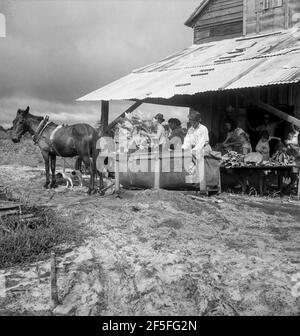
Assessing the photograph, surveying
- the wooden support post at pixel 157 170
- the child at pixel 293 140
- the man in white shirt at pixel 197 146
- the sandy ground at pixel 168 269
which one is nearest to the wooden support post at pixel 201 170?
the man in white shirt at pixel 197 146

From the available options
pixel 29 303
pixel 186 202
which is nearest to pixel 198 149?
pixel 186 202

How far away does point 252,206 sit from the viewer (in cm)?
815

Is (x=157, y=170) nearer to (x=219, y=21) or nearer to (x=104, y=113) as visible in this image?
(x=104, y=113)

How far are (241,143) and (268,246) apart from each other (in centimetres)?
548

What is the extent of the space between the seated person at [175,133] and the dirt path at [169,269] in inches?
126

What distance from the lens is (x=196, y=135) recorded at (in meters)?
9.39

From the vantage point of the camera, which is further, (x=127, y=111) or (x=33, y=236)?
(x=127, y=111)

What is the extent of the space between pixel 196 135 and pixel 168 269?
199 inches

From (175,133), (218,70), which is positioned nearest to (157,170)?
(175,133)

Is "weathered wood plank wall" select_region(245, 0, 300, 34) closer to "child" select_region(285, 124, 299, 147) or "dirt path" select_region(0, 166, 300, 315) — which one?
"child" select_region(285, 124, 299, 147)

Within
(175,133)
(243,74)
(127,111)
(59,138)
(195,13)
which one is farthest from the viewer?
(195,13)

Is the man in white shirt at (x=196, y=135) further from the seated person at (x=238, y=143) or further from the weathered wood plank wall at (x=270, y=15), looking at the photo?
the weathered wood plank wall at (x=270, y=15)
